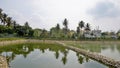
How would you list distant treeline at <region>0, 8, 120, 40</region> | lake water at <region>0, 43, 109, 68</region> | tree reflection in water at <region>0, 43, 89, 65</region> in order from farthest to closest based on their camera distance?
distant treeline at <region>0, 8, 120, 40</region> → tree reflection in water at <region>0, 43, 89, 65</region> → lake water at <region>0, 43, 109, 68</region>

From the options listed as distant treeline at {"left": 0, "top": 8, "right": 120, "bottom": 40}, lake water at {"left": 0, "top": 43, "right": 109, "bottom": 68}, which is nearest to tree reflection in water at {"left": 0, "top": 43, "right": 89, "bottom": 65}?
lake water at {"left": 0, "top": 43, "right": 109, "bottom": 68}

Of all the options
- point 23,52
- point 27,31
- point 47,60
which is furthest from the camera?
point 27,31

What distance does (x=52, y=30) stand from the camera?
6634 inches

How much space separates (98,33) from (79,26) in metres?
39.2

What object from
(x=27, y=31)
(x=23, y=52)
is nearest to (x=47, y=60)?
(x=23, y=52)

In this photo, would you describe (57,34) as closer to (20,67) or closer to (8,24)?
(8,24)

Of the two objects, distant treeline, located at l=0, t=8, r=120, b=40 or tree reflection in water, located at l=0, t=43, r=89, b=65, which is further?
distant treeline, located at l=0, t=8, r=120, b=40

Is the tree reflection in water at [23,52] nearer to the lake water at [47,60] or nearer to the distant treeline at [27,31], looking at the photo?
the lake water at [47,60]

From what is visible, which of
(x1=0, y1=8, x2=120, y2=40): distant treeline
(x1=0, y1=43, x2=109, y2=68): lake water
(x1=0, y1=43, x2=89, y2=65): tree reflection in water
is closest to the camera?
(x1=0, y1=43, x2=109, y2=68): lake water

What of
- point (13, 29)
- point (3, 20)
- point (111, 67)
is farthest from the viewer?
point (13, 29)

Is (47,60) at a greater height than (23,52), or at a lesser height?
lesser

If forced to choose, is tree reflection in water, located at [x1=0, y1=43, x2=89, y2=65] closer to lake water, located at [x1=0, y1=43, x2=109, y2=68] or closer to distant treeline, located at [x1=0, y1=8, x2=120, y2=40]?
lake water, located at [x1=0, y1=43, x2=109, y2=68]

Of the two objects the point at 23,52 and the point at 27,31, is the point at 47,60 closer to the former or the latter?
the point at 23,52

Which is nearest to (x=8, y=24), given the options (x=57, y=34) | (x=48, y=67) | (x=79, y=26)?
(x=57, y=34)
